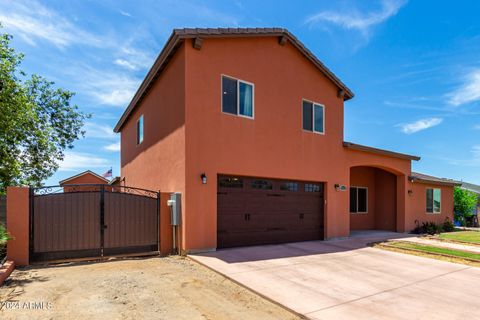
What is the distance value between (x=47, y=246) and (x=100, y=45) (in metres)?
8.81

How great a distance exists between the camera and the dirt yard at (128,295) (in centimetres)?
453

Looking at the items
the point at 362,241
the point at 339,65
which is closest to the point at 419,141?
the point at 339,65

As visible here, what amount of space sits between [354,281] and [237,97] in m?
6.40

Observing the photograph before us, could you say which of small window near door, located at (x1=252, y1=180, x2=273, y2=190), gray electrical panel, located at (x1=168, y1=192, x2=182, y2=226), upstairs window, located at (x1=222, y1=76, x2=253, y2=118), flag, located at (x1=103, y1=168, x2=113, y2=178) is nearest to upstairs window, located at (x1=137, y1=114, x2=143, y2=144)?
upstairs window, located at (x1=222, y1=76, x2=253, y2=118)

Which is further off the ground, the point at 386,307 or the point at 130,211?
the point at 130,211

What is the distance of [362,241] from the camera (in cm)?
1196

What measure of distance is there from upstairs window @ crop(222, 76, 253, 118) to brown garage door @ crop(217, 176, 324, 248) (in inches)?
87.8

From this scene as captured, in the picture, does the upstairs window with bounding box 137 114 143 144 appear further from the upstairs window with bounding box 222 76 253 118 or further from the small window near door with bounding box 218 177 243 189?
the small window near door with bounding box 218 177 243 189

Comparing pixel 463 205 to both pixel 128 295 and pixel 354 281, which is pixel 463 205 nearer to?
pixel 354 281

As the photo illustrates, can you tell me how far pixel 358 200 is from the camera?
1599 centimetres

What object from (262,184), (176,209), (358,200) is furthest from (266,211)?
(358,200)

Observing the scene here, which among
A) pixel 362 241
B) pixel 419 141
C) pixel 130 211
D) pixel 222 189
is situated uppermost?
pixel 419 141

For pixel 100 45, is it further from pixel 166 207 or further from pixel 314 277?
pixel 314 277

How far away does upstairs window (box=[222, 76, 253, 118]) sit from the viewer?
9.62 meters
